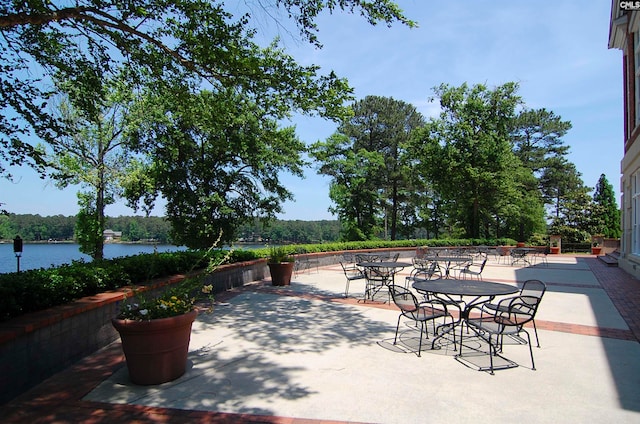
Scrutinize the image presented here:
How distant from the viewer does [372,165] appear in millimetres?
33688

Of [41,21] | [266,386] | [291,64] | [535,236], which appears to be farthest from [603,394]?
[535,236]

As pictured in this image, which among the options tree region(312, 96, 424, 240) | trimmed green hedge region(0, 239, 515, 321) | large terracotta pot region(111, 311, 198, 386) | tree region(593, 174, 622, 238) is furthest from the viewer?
tree region(312, 96, 424, 240)

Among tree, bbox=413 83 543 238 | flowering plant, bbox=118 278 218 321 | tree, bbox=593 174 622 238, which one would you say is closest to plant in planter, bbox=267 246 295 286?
flowering plant, bbox=118 278 218 321

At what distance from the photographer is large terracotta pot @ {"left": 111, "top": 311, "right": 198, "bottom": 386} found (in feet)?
12.7

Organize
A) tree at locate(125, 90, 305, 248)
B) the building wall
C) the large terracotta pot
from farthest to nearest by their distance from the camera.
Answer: tree at locate(125, 90, 305, 248) → the building wall → the large terracotta pot

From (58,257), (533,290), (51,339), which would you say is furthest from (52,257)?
(533,290)

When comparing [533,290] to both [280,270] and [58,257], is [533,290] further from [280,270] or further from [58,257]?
[58,257]

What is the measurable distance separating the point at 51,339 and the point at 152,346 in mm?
1233

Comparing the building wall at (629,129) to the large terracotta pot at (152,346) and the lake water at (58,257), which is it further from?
the large terracotta pot at (152,346)

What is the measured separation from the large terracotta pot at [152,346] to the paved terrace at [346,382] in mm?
133

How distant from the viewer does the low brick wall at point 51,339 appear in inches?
144

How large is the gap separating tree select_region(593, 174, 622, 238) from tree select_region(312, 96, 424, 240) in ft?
51.5

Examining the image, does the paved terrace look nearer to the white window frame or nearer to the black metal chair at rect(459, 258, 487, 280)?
the black metal chair at rect(459, 258, 487, 280)

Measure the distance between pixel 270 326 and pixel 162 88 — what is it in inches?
216
